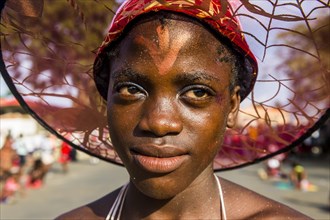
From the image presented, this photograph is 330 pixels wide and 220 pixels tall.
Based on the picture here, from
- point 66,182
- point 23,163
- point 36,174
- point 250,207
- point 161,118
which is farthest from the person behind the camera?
point 66,182

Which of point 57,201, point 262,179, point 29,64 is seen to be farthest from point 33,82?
point 262,179

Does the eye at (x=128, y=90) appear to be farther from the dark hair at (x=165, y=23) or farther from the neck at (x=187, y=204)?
the neck at (x=187, y=204)

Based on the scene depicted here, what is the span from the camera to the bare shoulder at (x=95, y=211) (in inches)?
54.2

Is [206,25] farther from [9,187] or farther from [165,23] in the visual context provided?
[9,187]

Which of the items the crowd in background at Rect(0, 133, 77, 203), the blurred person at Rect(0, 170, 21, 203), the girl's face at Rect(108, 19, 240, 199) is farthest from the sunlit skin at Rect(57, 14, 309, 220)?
the blurred person at Rect(0, 170, 21, 203)

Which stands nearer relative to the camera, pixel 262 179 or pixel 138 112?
pixel 138 112

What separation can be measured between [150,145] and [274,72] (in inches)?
18.8

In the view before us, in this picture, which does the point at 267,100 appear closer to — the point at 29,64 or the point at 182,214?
the point at 182,214

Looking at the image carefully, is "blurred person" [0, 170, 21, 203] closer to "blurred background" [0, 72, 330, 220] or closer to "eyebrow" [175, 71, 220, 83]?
"blurred background" [0, 72, 330, 220]

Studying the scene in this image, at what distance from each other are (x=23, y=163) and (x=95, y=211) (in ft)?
26.8

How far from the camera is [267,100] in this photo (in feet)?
4.42

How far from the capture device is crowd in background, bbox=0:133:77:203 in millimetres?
7152

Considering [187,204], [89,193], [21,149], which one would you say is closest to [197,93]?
[187,204]

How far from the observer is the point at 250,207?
1.28 metres
